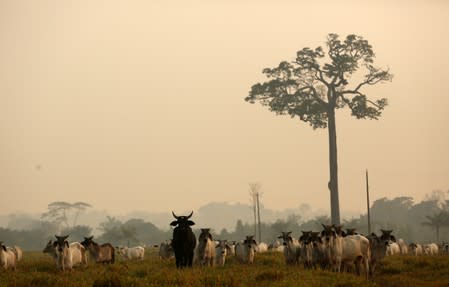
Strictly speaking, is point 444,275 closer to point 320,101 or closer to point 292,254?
point 292,254

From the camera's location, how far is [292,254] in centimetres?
2881

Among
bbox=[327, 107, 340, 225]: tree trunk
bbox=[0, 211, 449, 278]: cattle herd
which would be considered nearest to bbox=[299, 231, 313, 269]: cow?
bbox=[0, 211, 449, 278]: cattle herd

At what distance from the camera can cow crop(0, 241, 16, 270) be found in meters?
28.2

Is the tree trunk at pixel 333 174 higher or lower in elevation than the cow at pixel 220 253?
higher

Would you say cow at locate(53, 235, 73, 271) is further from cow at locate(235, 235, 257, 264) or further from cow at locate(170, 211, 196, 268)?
cow at locate(235, 235, 257, 264)

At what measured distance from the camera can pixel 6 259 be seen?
28.5 metres

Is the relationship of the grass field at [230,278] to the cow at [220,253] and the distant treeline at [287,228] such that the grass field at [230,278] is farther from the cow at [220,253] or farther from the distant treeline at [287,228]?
the distant treeline at [287,228]

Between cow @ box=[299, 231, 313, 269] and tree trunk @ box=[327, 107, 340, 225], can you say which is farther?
tree trunk @ box=[327, 107, 340, 225]

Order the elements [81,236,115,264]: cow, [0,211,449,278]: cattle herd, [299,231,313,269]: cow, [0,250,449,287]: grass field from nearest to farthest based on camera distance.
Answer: [0,250,449,287]: grass field, [0,211,449,278]: cattle herd, [299,231,313,269]: cow, [81,236,115,264]: cow

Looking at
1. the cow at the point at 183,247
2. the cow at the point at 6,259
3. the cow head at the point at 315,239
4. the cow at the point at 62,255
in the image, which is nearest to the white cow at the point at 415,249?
the cow head at the point at 315,239

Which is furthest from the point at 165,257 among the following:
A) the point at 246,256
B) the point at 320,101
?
the point at 320,101

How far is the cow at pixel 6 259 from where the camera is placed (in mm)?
28203

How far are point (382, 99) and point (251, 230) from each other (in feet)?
267

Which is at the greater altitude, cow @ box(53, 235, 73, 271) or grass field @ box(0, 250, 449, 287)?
cow @ box(53, 235, 73, 271)
